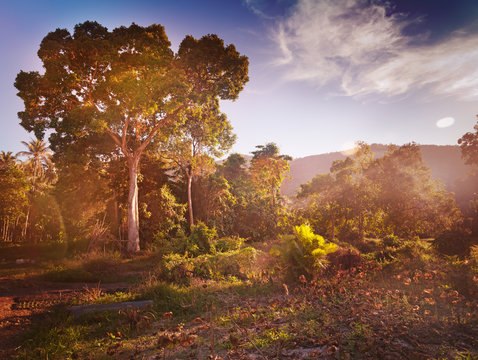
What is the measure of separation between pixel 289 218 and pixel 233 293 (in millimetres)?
14959

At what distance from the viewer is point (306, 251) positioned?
788 centimetres

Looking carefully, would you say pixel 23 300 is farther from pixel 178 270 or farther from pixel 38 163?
pixel 38 163

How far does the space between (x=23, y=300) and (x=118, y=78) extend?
40.0 ft

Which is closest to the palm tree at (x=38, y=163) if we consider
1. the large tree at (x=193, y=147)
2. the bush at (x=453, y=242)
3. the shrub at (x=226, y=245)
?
the large tree at (x=193, y=147)

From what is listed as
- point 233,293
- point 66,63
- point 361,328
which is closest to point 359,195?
point 233,293

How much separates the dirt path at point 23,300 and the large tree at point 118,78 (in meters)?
7.46

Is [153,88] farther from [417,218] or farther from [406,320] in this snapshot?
[417,218]

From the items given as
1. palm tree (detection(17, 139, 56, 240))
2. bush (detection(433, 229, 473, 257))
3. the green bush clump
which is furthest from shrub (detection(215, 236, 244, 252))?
palm tree (detection(17, 139, 56, 240))

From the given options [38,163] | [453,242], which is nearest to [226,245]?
[453,242]

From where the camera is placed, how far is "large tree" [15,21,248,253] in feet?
43.3

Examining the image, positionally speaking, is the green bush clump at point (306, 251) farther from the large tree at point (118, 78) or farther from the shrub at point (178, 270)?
the large tree at point (118, 78)

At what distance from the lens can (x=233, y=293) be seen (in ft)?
23.1

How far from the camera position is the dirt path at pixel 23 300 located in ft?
14.9

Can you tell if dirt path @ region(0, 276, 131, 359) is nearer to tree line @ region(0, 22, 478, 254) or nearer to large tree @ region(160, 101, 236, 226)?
tree line @ region(0, 22, 478, 254)
